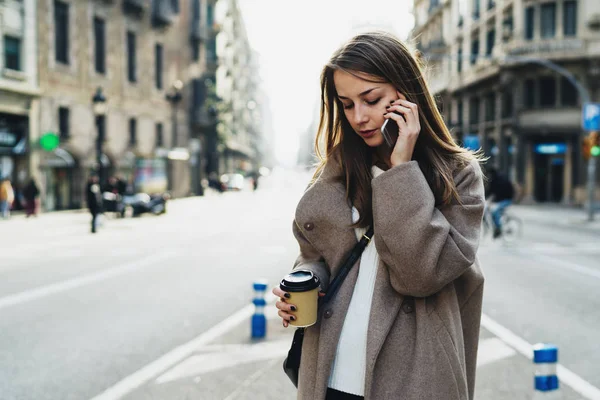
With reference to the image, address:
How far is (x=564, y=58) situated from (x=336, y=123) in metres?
35.7

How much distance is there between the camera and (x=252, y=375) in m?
4.86

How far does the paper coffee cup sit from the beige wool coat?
0.06m

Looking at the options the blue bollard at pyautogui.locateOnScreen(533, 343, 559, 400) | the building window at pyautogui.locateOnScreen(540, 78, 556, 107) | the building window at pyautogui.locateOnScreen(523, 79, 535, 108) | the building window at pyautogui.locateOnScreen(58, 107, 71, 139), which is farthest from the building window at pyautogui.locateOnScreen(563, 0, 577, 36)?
the blue bollard at pyautogui.locateOnScreen(533, 343, 559, 400)

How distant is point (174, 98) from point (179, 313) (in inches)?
1421

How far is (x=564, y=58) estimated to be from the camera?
111 ft

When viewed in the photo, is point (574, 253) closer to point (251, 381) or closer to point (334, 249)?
point (251, 381)

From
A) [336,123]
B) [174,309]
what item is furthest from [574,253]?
[336,123]

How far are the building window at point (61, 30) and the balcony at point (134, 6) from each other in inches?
243

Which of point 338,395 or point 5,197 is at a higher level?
point 338,395

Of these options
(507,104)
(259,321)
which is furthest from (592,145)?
(259,321)

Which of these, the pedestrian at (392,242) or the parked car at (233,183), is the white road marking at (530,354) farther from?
the parked car at (233,183)

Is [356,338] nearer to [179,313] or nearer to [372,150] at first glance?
[372,150]

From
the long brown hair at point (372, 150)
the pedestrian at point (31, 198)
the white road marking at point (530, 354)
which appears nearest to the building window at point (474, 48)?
the pedestrian at point (31, 198)

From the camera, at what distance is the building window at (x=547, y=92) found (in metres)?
35.0
